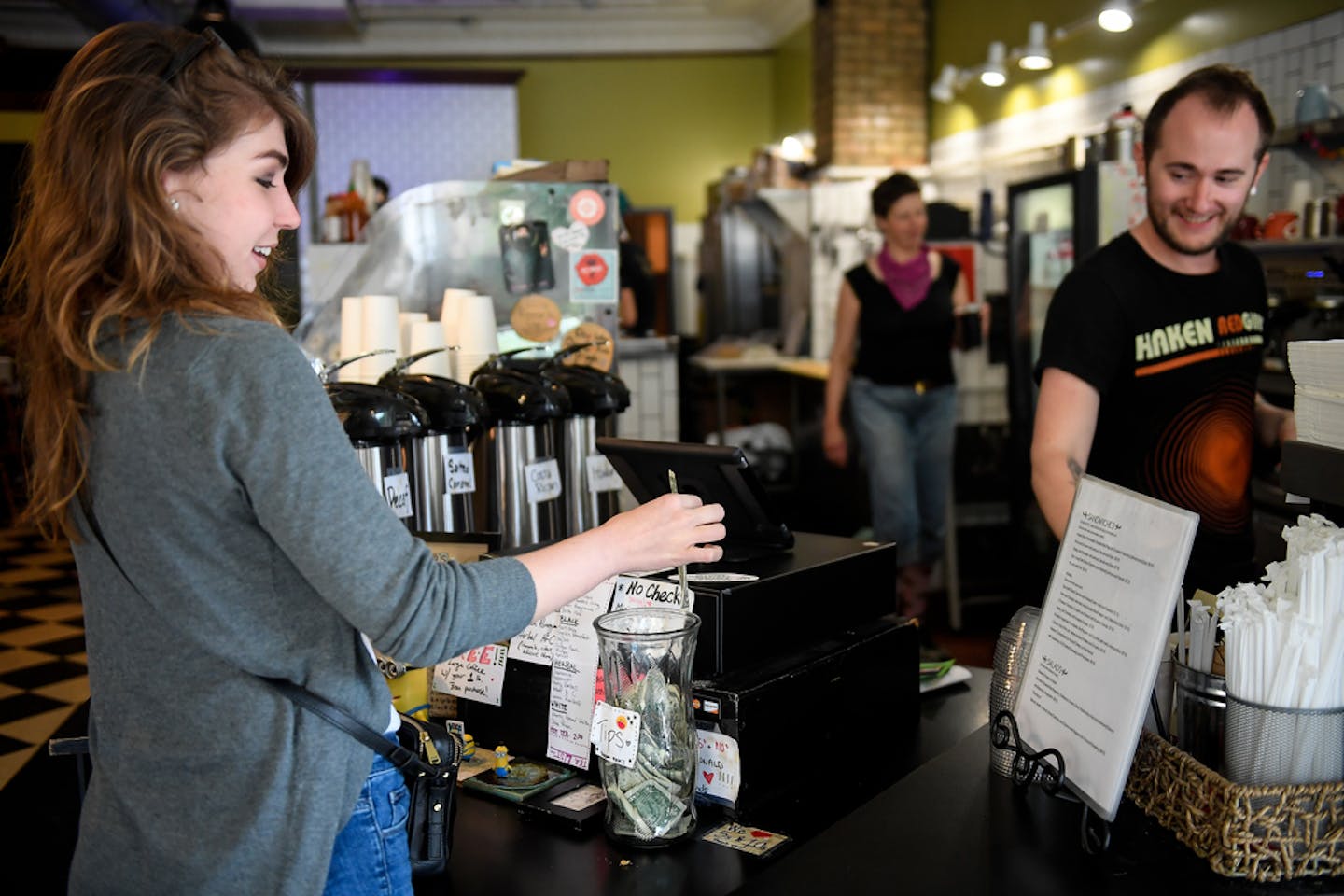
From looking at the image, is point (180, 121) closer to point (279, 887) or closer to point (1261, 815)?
point (279, 887)

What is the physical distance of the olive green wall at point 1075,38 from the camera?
504 cm

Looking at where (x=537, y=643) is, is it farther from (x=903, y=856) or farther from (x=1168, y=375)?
(x=1168, y=375)

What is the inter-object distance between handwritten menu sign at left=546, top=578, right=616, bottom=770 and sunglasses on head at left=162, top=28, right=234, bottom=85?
0.83 m

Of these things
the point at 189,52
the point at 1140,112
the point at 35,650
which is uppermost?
the point at 1140,112

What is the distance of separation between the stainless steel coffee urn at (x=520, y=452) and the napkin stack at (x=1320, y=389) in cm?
143

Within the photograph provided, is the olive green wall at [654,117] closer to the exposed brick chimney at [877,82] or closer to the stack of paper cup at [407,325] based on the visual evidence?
the exposed brick chimney at [877,82]

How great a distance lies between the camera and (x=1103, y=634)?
1243 mm

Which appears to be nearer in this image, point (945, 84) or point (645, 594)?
point (645, 594)

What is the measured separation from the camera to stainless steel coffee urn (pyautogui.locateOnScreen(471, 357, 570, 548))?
Result: 2439 millimetres

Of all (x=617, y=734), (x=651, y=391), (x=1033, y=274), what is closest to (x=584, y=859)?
(x=617, y=734)

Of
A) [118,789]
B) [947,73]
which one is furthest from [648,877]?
[947,73]

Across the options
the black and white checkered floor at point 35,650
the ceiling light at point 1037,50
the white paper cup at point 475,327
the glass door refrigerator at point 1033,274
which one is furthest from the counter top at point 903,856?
the ceiling light at point 1037,50

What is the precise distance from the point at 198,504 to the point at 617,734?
55 cm

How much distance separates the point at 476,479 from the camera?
262 cm
